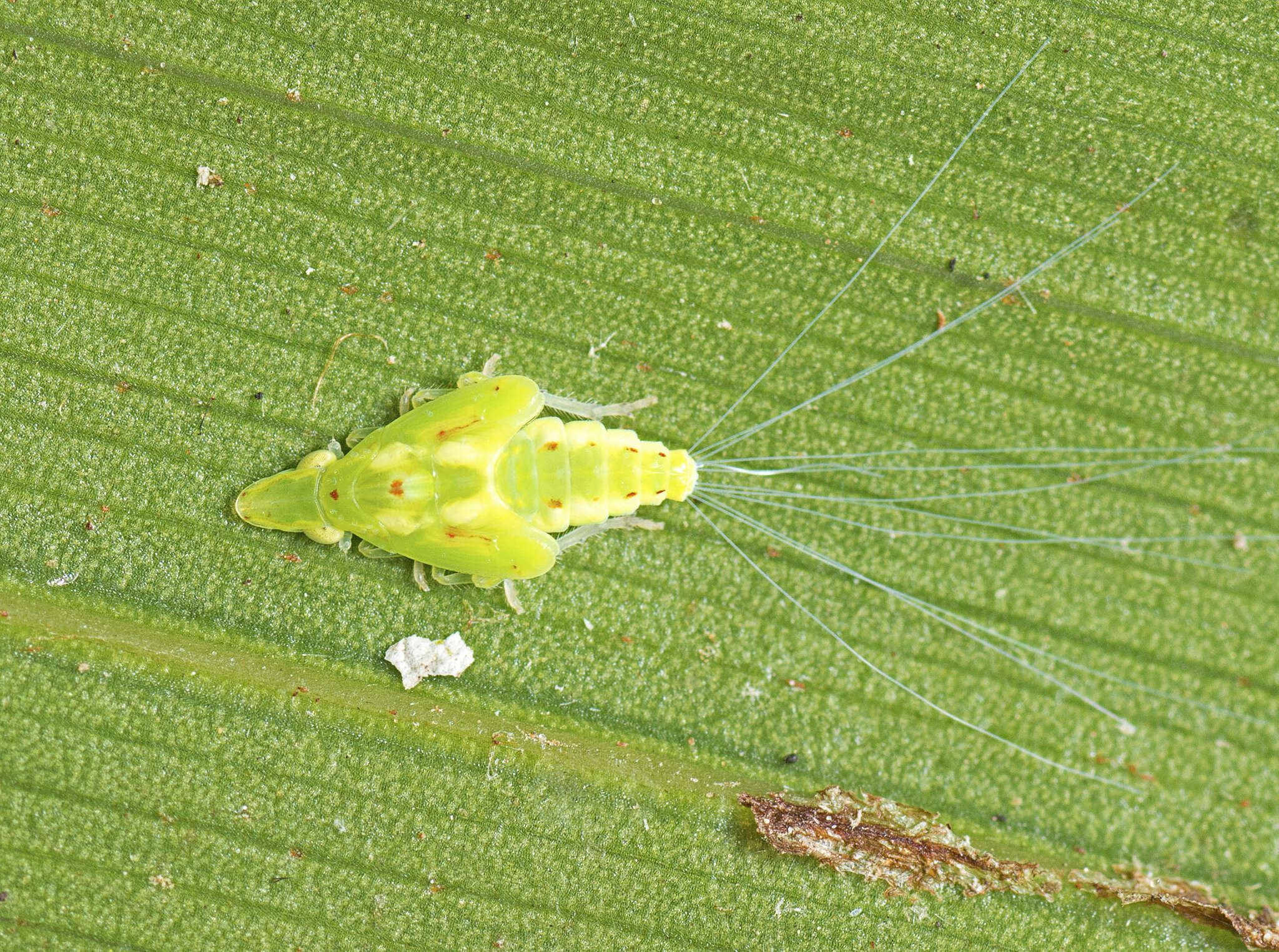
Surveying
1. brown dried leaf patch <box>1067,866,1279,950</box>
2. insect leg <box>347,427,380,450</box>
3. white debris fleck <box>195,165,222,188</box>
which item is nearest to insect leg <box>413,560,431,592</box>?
insect leg <box>347,427,380,450</box>

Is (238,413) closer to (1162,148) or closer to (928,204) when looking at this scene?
(928,204)

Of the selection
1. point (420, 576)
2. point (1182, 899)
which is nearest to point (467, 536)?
point (420, 576)

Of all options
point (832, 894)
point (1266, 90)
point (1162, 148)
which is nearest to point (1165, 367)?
point (1162, 148)

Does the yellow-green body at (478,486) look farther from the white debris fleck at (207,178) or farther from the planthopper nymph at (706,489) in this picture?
the white debris fleck at (207,178)

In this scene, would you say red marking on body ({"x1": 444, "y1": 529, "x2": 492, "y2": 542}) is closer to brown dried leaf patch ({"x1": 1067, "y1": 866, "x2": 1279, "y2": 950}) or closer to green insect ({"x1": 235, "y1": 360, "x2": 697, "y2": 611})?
green insect ({"x1": 235, "y1": 360, "x2": 697, "y2": 611})

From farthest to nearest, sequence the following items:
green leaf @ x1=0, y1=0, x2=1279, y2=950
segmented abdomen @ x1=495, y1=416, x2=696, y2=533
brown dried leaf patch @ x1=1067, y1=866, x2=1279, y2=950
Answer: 1. brown dried leaf patch @ x1=1067, y1=866, x2=1279, y2=950
2. green leaf @ x1=0, y1=0, x2=1279, y2=950
3. segmented abdomen @ x1=495, y1=416, x2=696, y2=533

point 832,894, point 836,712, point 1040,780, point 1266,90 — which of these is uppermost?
point 1266,90

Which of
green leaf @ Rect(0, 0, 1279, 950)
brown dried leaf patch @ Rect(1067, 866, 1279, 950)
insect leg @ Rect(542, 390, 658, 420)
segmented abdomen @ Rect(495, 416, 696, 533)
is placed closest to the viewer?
segmented abdomen @ Rect(495, 416, 696, 533)

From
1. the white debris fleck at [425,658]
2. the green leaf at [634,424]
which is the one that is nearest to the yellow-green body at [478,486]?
the green leaf at [634,424]
